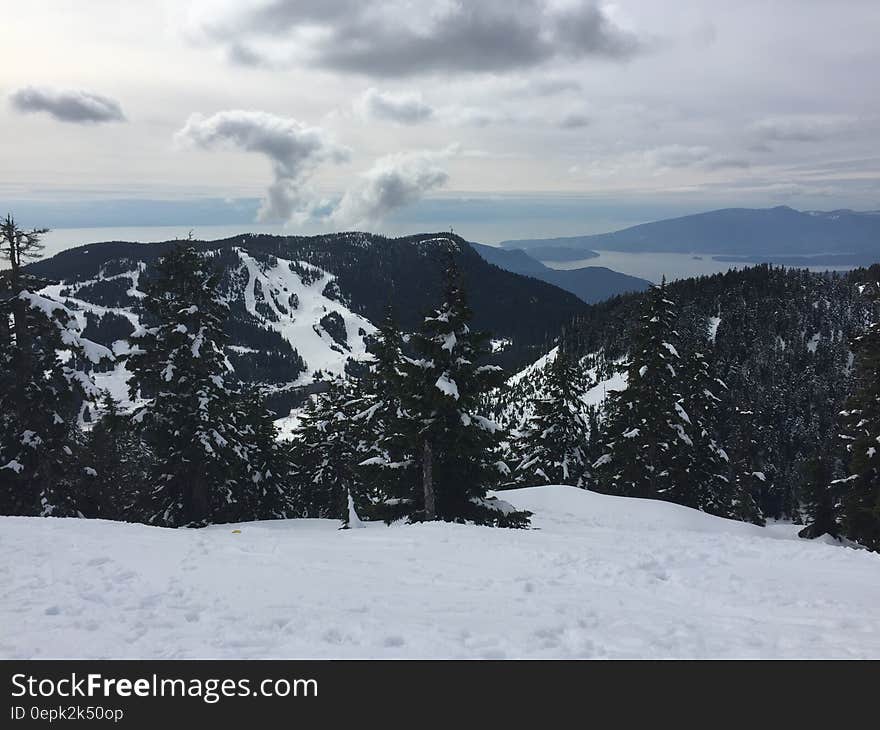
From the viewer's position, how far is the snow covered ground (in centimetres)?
705

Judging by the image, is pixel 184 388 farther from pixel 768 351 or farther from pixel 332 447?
pixel 768 351

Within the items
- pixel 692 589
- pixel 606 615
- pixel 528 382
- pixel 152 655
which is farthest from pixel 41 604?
pixel 528 382

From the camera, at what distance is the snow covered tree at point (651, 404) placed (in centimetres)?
2956

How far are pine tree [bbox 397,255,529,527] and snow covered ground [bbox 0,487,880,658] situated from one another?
14.2ft

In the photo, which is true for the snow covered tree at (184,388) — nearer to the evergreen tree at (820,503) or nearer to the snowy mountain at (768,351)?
the evergreen tree at (820,503)

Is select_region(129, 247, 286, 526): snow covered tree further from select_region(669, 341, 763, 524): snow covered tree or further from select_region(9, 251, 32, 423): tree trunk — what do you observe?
select_region(669, 341, 763, 524): snow covered tree

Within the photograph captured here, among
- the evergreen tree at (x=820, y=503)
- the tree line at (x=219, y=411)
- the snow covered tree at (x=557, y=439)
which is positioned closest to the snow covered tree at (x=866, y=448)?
the tree line at (x=219, y=411)

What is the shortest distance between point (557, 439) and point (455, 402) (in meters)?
22.7

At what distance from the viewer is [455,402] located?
17.8 m

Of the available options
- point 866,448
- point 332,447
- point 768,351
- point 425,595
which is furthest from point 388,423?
point 768,351

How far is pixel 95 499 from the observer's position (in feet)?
71.2

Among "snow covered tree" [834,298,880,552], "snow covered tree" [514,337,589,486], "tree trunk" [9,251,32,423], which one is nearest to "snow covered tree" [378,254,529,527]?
"tree trunk" [9,251,32,423]

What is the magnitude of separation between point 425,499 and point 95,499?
1444 cm
